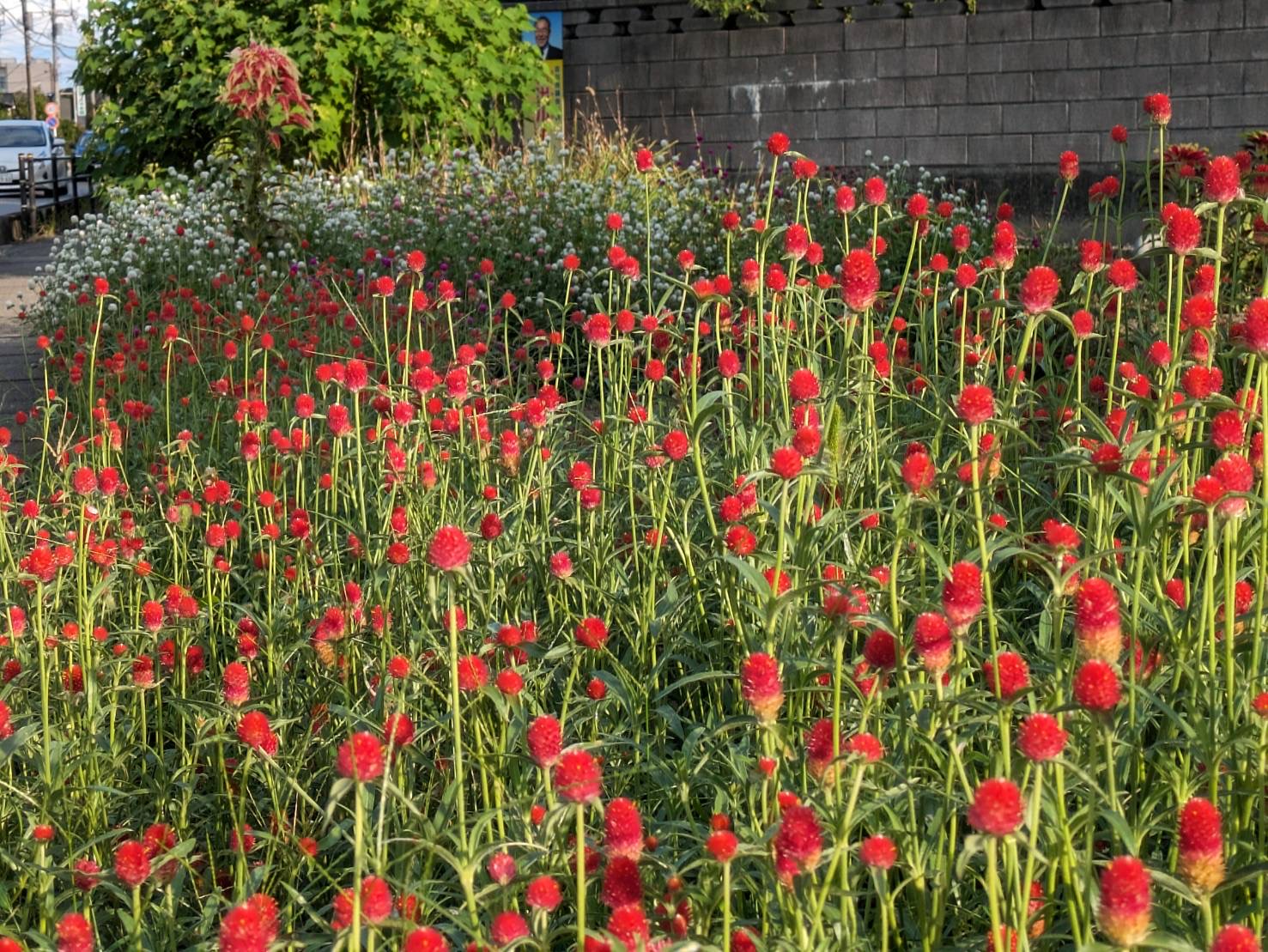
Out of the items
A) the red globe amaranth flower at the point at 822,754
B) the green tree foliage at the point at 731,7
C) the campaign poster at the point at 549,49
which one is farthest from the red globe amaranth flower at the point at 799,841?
the campaign poster at the point at 549,49

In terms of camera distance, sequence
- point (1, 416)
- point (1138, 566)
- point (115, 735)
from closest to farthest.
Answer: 1. point (1138, 566)
2. point (115, 735)
3. point (1, 416)

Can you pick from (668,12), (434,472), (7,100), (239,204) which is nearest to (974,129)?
(668,12)

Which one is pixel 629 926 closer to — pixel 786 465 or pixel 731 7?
pixel 786 465

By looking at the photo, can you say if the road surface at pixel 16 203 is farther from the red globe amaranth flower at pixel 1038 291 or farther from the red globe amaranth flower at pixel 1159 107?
the red globe amaranth flower at pixel 1038 291

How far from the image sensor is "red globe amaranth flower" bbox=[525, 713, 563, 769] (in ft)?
5.03

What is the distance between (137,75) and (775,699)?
13.9 meters

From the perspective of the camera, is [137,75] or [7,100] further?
[7,100]

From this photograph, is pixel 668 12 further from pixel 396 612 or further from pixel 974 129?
pixel 396 612

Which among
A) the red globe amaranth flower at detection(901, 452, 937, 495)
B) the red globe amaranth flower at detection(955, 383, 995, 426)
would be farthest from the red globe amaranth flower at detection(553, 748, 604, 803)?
the red globe amaranth flower at detection(955, 383, 995, 426)

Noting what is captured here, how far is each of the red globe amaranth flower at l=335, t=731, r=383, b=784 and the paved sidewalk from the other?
5255 mm

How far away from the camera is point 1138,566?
2.15m

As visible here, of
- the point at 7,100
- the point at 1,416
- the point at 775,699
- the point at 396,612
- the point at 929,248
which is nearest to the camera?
the point at 775,699

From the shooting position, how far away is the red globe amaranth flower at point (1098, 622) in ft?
4.78

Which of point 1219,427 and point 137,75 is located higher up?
point 137,75
